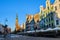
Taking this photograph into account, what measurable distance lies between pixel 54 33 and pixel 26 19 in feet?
307

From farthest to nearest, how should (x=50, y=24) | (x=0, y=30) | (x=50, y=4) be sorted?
(x=0, y=30) → (x=50, y=4) → (x=50, y=24)

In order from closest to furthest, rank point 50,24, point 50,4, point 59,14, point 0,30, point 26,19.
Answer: point 59,14 < point 50,24 < point 50,4 < point 26,19 < point 0,30

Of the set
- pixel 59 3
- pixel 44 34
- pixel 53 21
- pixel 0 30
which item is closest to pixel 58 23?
pixel 53 21

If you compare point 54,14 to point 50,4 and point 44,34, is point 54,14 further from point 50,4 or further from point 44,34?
point 44,34

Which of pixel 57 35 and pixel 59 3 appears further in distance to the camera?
pixel 59 3

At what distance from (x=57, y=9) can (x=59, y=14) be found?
6.42ft

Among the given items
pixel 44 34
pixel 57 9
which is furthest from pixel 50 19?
pixel 44 34

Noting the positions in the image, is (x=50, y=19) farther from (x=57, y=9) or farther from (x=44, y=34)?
(x=44, y=34)

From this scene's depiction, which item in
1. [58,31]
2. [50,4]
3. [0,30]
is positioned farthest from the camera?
[0,30]

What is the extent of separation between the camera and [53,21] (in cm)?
5447

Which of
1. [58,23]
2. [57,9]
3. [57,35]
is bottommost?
[57,35]

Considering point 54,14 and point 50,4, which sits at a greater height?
point 50,4

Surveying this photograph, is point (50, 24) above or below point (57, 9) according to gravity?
below

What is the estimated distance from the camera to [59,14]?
52594 mm
